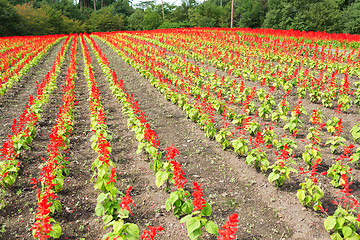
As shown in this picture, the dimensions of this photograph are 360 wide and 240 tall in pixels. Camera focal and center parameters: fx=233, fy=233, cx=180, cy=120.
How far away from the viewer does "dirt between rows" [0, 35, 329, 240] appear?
3949 mm

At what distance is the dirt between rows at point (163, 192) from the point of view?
3.95 m

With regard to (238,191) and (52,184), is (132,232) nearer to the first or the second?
(52,184)

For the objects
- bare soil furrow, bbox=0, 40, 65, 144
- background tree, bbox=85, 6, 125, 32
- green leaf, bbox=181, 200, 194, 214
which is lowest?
green leaf, bbox=181, 200, 194, 214

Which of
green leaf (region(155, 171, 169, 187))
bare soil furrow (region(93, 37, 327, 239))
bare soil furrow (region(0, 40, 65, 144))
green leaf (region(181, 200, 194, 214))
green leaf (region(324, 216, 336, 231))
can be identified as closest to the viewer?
green leaf (region(324, 216, 336, 231))

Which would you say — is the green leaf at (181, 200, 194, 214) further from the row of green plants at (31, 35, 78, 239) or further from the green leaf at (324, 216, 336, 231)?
the green leaf at (324, 216, 336, 231)

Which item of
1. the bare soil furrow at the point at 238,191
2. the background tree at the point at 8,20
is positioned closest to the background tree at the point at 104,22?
the background tree at the point at 8,20

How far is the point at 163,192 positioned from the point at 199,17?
186 ft

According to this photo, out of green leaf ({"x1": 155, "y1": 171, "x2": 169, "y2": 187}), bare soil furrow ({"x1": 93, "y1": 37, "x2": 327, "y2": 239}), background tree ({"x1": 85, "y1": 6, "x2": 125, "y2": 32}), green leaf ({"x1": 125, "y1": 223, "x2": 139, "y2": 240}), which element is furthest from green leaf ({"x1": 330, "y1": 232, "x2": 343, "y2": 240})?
background tree ({"x1": 85, "y1": 6, "x2": 125, "y2": 32})

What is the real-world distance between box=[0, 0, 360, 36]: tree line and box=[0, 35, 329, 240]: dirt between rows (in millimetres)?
38773

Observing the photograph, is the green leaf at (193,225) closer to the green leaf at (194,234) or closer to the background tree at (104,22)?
the green leaf at (194,234)

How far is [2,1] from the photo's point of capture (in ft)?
119

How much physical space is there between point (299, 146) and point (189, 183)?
3354 mm

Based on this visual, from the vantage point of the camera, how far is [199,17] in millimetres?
55156

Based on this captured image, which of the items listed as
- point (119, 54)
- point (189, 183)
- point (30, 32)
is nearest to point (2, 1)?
point (30, 32)
